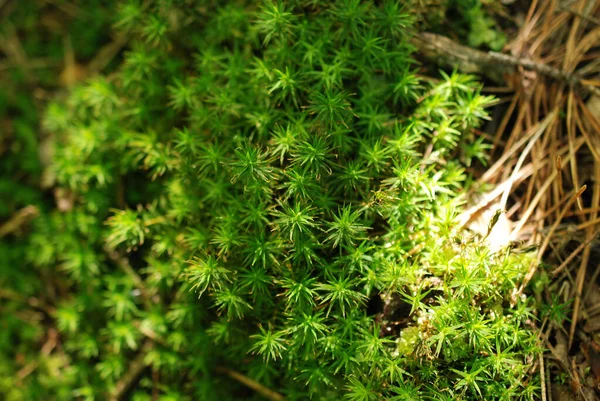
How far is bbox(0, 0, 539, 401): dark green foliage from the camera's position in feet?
6.89

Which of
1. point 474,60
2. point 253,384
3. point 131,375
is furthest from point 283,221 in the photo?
point 131,375

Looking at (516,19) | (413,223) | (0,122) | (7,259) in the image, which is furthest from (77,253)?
(516,19)

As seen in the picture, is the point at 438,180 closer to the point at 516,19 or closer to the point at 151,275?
the point at 516,19

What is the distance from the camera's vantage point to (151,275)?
2.78 metres

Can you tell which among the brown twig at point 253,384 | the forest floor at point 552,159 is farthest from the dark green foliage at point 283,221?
the forest floor at point 552,159

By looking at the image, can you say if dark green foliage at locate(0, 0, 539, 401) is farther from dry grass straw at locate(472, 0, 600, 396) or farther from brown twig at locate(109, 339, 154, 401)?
dry grass straw at locate(472, 0, 600, 396)

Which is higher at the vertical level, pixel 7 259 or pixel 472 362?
pixel 472 362

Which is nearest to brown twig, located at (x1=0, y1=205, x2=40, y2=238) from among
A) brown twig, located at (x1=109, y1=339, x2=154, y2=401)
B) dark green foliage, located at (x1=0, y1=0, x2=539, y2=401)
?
dark green foliage, located at (x1=0, y1=0, x2=539, y2=401)

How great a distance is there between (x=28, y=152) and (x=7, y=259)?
0.76 meters

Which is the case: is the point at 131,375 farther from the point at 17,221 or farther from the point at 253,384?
the point at 17,221

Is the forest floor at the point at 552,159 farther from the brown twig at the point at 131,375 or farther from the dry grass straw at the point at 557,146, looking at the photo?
the brown twig at the point at 131,375

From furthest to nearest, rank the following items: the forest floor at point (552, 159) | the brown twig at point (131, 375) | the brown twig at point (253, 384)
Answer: the brown twig at point (131, 375) → the brown twig at point (253, 384) → the forest floor at point (552, 159)

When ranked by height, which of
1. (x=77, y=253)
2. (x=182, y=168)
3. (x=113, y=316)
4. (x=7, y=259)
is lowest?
(x=7, y=259)

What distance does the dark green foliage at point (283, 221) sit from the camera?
2100 millimetres
